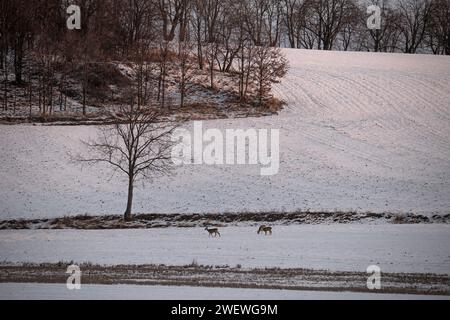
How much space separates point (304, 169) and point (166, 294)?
24603 mm

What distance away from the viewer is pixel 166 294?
1473 centimetres

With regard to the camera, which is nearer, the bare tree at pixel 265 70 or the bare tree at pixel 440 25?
the bare tree at pixel 265 70

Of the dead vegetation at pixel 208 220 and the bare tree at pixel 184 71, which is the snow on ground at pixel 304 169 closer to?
the dead vegetation at pixel 208 220

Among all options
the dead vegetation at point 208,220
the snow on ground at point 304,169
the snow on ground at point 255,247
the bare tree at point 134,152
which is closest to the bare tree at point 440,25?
the snow on ground at point 304,169

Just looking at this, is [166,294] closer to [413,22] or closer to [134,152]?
[134,152]

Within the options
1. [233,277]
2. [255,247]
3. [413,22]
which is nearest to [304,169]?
[255,247]

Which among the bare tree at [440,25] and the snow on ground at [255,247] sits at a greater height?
the bare tree at [440,25]

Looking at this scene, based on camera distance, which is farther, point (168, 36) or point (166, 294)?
point (168, 36)

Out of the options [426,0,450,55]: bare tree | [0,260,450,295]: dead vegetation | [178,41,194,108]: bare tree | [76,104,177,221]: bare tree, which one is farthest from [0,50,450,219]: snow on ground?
[426,0,450,55]: bare tree

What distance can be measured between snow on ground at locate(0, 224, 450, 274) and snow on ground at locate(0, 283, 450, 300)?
419cm

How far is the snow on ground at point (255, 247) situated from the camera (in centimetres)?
2017

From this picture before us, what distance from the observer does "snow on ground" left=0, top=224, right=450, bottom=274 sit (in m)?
20.2

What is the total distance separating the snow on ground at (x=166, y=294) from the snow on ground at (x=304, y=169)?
1594 centimetres
